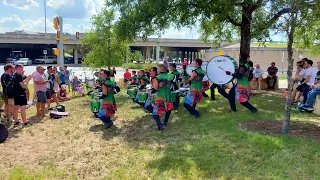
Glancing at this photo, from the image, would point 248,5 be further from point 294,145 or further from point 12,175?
point 12,175

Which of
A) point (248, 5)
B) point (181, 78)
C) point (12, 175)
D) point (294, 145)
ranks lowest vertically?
point (12, 175)

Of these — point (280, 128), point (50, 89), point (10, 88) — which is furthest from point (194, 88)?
point (50, 89)

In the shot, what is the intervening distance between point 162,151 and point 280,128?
2776 millimetres

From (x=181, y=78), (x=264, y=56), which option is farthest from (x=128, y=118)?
(x=264, y=56)

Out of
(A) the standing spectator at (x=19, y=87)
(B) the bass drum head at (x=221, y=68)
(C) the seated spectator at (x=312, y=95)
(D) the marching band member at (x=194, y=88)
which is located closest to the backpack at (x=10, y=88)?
(A) the standing spectator at (x=19, y=87)

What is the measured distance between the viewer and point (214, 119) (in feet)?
27.7

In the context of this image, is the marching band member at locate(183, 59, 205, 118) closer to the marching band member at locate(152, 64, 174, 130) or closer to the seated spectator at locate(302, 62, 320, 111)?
the marching band member at locate(152, 64, 174, 130)

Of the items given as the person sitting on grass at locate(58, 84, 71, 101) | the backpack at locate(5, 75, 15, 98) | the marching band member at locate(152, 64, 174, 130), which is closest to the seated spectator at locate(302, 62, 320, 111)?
the marching band member at locate(152, 64, 174, 130)

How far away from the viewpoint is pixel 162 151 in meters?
6.19

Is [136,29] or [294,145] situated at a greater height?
[136,29]

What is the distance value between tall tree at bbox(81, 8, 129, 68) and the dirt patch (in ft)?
36.5

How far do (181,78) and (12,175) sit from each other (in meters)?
7.74

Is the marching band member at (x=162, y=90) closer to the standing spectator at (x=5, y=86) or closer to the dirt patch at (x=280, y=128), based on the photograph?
the dirt patch at (x=280, y=128)

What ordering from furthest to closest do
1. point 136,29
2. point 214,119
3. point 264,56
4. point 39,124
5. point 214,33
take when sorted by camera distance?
point 264,56, point 214,33, point 136,29, point 39,124, point 214,119
